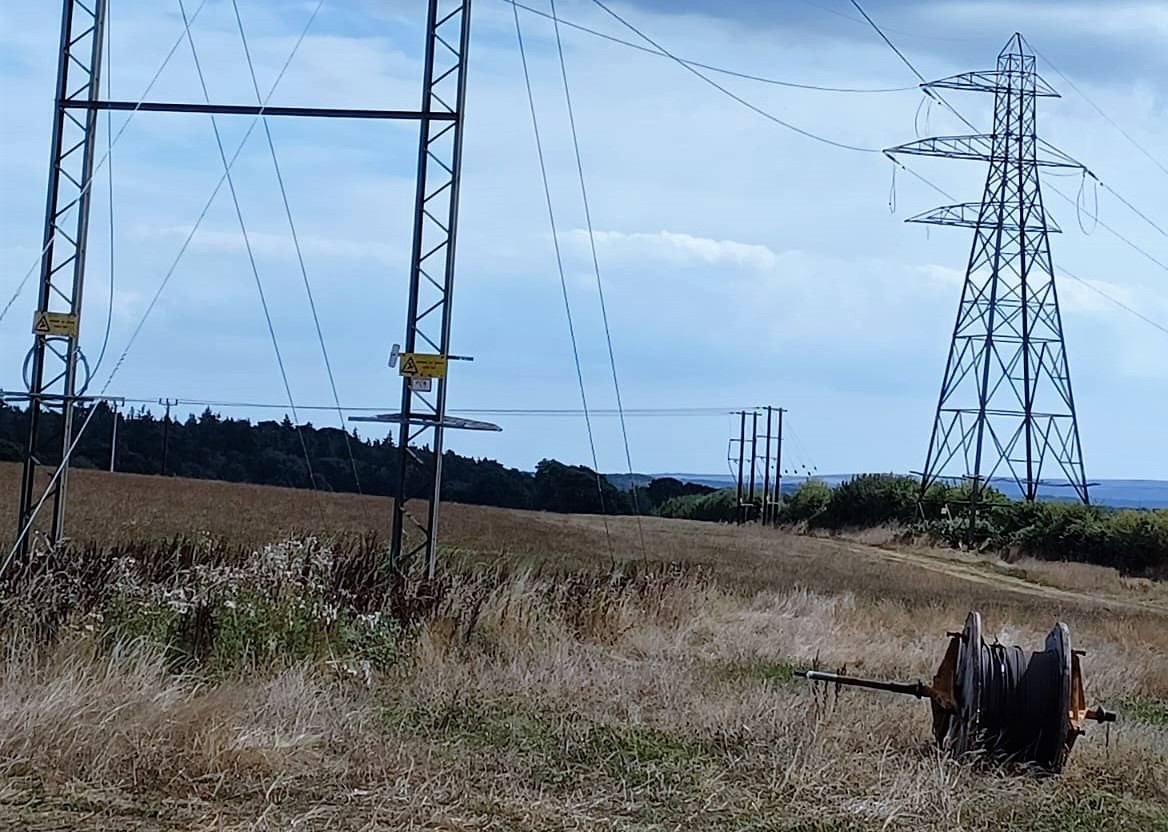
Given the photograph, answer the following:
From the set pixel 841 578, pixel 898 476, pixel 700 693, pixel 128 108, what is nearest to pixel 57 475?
pixel 128 108

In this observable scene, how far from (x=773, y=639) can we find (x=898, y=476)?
59.2m

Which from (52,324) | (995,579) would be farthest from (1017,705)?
(995,579)

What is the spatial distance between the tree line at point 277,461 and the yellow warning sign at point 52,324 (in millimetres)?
34329

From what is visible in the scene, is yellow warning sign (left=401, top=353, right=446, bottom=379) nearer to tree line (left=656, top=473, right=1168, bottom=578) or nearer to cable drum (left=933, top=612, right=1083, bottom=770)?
cable drum (left=933, top=612, right=1083, bottom=770)

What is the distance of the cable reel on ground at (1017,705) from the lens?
30.8ft

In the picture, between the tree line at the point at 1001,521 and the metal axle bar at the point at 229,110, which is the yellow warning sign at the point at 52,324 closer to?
the metal axle bar at the point at 229,110

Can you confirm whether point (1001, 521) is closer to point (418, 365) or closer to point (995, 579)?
point (995, 579)

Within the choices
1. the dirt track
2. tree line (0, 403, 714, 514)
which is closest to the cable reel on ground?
the dirt track

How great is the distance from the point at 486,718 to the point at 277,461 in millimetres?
56837

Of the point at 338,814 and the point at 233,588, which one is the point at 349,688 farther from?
the point at 338,814

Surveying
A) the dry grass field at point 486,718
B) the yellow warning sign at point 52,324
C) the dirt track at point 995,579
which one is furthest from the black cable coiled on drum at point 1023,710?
the dirt track at point 995,579

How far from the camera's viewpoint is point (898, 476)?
244ft

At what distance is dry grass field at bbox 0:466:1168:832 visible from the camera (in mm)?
7715

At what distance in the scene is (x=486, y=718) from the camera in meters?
10.1
